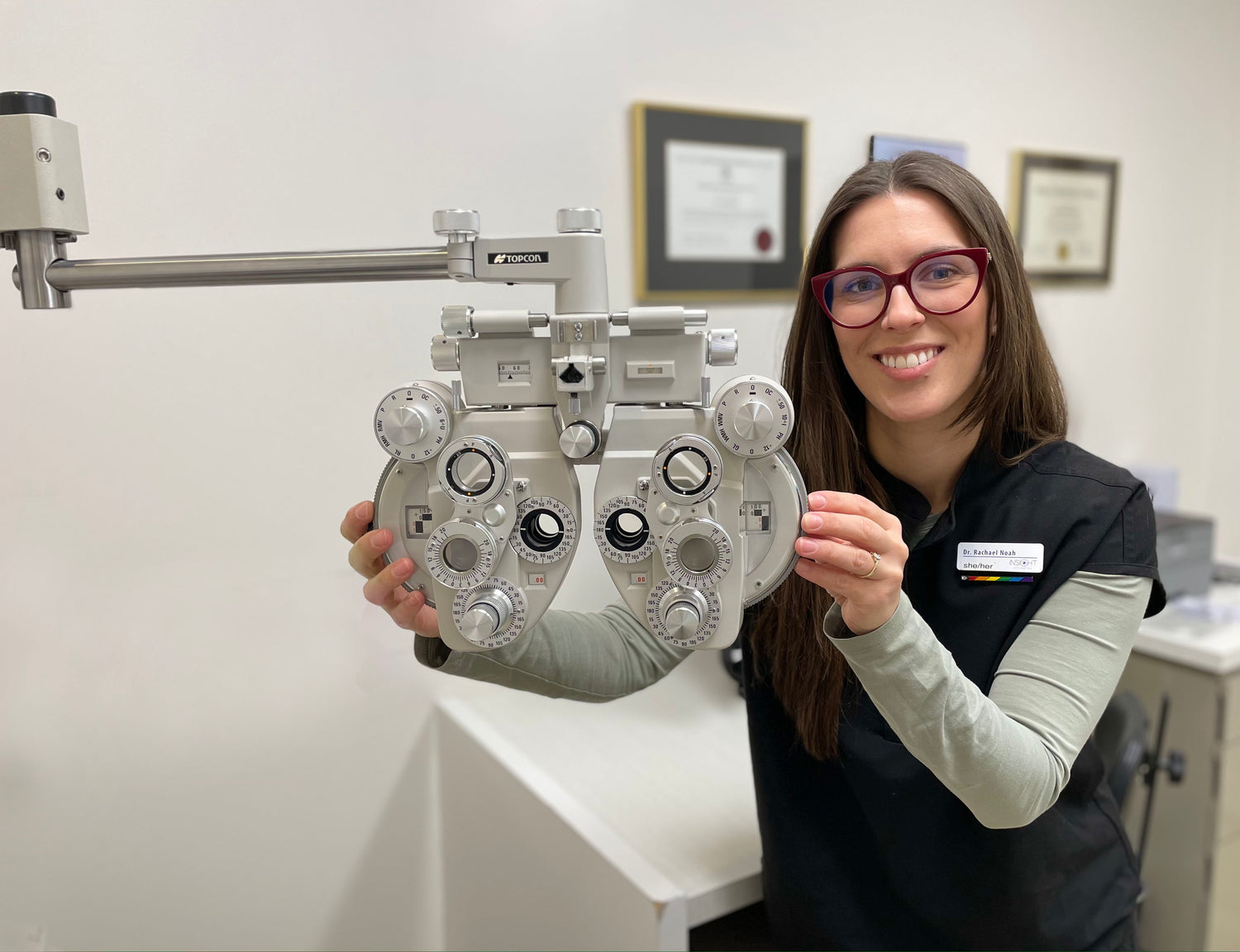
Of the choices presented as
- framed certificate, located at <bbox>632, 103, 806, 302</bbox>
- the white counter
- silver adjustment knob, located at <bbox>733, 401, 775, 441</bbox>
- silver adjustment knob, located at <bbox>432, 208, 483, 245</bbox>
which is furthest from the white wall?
the white counter

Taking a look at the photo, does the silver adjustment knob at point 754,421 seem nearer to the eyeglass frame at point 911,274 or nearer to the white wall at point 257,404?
the eyeglass frame at point 911,274

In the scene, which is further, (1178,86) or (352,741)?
(1178,86)

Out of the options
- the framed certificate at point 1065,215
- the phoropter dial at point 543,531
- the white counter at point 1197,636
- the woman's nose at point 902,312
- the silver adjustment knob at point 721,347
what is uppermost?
the framed certificate at point 1065,215

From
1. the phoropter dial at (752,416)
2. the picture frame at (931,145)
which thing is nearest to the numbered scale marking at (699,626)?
Answer: the phoropter dial at (752,416)

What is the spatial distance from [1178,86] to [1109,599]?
1.77m

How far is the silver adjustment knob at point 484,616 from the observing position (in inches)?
24.9

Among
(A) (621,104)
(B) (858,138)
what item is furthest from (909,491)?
(B) (858,138)

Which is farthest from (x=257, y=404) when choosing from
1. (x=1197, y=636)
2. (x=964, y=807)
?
(x=1197, y=636)

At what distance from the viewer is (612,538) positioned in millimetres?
651

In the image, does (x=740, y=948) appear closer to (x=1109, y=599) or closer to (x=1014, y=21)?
(x=1109, y=599)

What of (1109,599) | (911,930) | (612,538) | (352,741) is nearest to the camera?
(612,538)

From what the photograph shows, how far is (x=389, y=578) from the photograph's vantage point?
69 centimetres

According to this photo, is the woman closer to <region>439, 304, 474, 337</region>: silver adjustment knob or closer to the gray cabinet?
<region>439, 304, 474, 337</region>: silver adjustment knob

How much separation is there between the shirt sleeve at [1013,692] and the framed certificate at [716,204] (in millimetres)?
801
